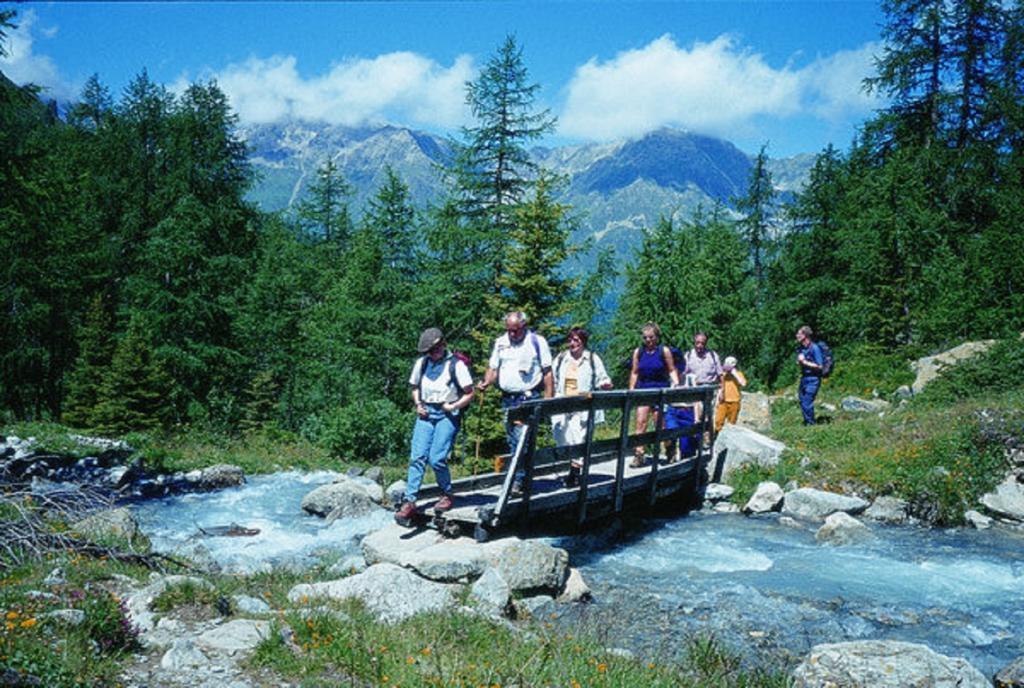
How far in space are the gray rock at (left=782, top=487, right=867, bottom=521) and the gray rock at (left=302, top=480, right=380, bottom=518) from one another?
25.6 feet

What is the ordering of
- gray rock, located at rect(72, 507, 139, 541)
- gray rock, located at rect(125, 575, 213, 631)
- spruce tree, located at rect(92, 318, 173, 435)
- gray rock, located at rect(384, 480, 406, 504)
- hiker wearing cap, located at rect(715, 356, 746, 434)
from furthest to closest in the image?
spruce tree, located at rect(92, 318, 173, 435) < hiker wearing cap, located at rect(715, 356, 746, 434) < gray rock, located at rect(384, 480, 406, 504) < gray rock, located at rect(72, 507, 139, 541) < gray rock, located at rect(125, 575, 213, 631)

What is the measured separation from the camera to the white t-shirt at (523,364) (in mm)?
9102

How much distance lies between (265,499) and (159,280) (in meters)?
14.6

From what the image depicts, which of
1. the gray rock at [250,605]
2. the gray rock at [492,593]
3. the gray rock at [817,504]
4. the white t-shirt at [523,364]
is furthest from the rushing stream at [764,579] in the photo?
the gray rock at [250,605]

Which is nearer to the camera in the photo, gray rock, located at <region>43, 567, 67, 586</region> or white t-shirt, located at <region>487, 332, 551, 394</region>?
gray rock, located at <region>43, 567, 67, 586</region>

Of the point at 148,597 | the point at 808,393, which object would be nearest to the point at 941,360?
the point at 808,393

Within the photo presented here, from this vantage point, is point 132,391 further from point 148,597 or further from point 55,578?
point 148,597

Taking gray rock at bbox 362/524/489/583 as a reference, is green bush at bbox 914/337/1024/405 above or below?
above

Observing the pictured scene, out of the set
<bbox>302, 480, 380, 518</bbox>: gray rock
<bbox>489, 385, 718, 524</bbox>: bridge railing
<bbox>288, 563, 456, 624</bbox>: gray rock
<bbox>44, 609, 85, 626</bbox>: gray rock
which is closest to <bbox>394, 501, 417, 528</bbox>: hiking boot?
<bbox>489, 385, 718, 524</bbox>: bridge railing

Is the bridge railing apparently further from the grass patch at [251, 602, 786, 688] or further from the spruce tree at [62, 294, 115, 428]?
the spruce tree at [62, 294, 115, 428]

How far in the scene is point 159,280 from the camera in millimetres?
A: 25875

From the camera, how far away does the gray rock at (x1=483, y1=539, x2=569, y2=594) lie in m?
7.40

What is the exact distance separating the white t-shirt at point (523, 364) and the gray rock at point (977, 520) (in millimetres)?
7802

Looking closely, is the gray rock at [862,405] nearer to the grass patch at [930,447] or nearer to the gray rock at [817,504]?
the grass patch at [930,447]
